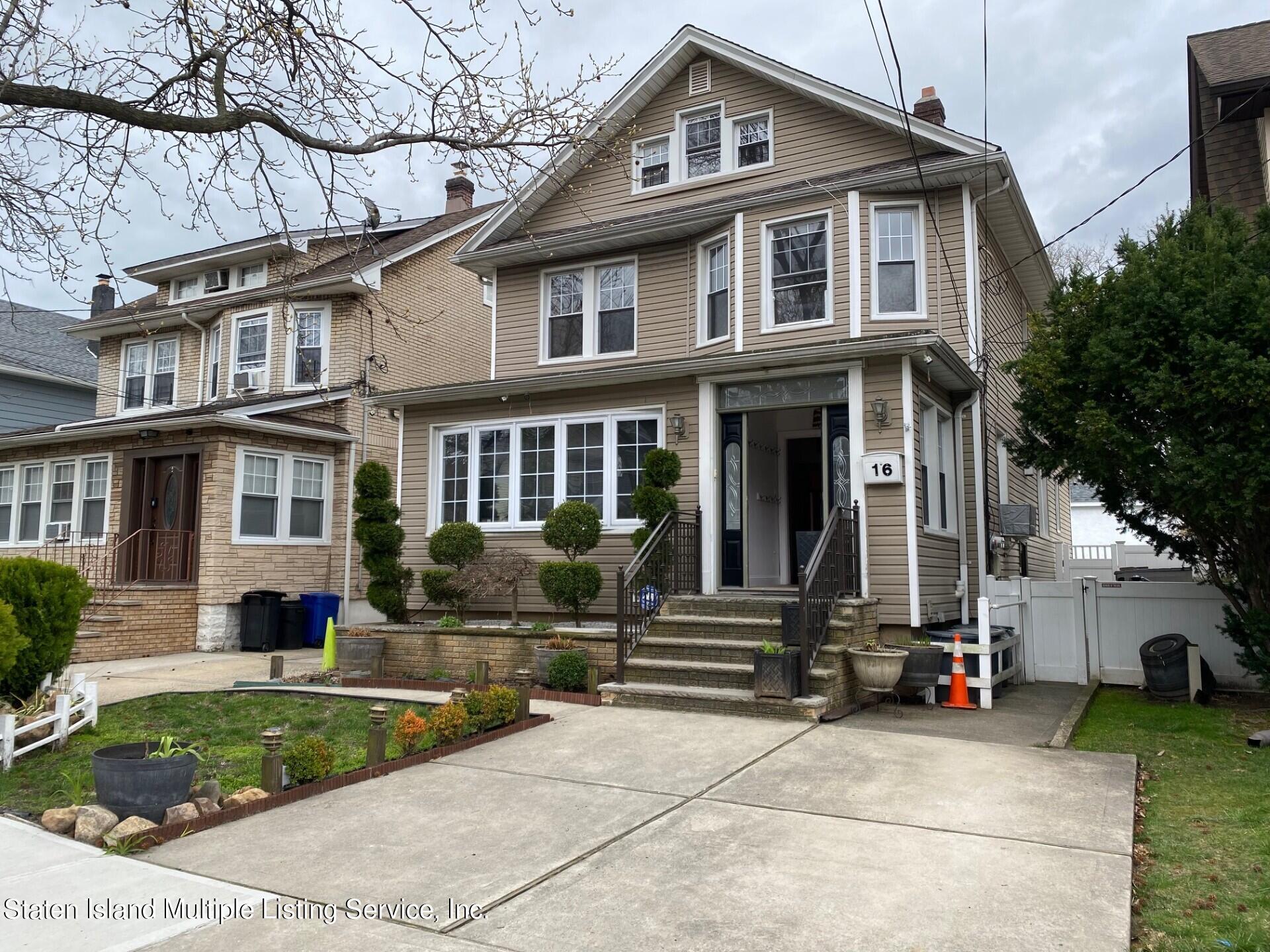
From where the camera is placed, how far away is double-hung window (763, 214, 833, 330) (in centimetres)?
1246

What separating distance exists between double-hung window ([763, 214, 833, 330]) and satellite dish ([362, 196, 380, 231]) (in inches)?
283

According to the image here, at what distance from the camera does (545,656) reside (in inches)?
383

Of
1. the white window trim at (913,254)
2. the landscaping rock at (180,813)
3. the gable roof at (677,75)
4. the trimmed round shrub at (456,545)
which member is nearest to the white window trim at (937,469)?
the white window trim at (913,254)

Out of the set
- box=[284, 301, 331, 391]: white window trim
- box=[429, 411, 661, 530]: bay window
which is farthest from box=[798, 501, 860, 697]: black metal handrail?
box=[284, 301, 331, 391]: white window trim

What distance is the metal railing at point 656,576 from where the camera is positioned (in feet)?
30.9

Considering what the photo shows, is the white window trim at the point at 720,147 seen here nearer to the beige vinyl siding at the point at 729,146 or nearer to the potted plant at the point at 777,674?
the beige vinyl siding at the point at 729,146

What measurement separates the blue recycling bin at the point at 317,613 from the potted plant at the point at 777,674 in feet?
32.1

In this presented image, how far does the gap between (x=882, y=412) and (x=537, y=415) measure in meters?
4.88

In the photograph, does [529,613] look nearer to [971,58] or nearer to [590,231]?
[590,231]

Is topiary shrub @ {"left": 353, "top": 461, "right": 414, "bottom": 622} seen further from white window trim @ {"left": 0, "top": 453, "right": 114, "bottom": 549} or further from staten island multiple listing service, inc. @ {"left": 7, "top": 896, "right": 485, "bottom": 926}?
staten island multiple listing service, inc. @ {"left": 7, "top": 896, "right": 485, "bottom": 926}

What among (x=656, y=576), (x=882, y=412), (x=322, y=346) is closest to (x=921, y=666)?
(x=882, y=412)

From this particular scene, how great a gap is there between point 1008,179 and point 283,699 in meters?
10.8

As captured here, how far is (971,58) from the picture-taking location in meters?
9.70

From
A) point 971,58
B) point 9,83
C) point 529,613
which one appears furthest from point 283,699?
point 971,58
